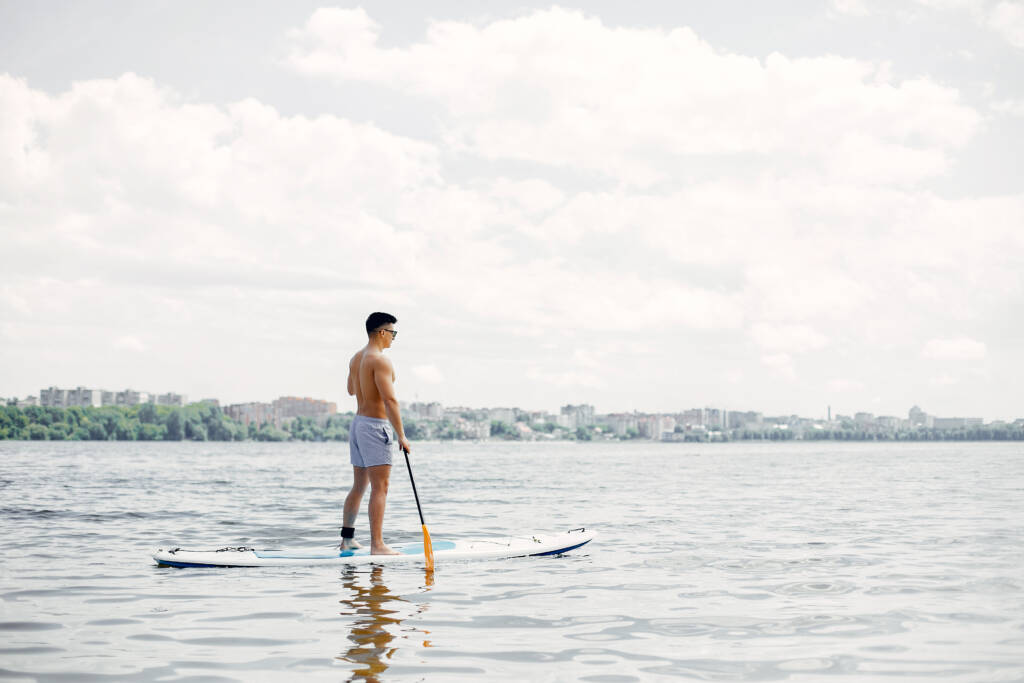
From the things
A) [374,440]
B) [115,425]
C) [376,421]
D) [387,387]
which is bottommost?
[115,425]

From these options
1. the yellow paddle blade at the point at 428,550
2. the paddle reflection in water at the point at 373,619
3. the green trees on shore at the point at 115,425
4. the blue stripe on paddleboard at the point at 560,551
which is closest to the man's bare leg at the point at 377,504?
the yellow paddle blade at the point at 428,550

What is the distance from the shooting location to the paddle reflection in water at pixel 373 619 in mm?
5884

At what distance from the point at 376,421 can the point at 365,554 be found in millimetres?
1502

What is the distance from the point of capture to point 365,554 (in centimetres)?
1072

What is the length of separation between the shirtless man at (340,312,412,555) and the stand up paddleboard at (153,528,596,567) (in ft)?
0.94

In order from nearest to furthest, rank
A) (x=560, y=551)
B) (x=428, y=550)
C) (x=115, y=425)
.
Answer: (x=428, y=550), (x=560, y=551), (x=115, y=425)

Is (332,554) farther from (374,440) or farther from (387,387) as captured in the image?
(387,387)

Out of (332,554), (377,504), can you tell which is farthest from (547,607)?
(332,554)

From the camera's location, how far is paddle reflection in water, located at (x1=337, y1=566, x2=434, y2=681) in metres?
5.88

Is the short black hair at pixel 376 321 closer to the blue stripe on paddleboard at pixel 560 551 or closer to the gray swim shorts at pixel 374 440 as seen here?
the gray swim shorts at pixel 374 440

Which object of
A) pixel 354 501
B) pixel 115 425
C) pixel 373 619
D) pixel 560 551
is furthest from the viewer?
pixel 115 425

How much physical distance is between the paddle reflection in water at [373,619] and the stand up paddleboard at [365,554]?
1.84 feet

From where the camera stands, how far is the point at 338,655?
238 inches

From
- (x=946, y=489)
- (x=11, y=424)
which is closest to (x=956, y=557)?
(x=946, y=489)
